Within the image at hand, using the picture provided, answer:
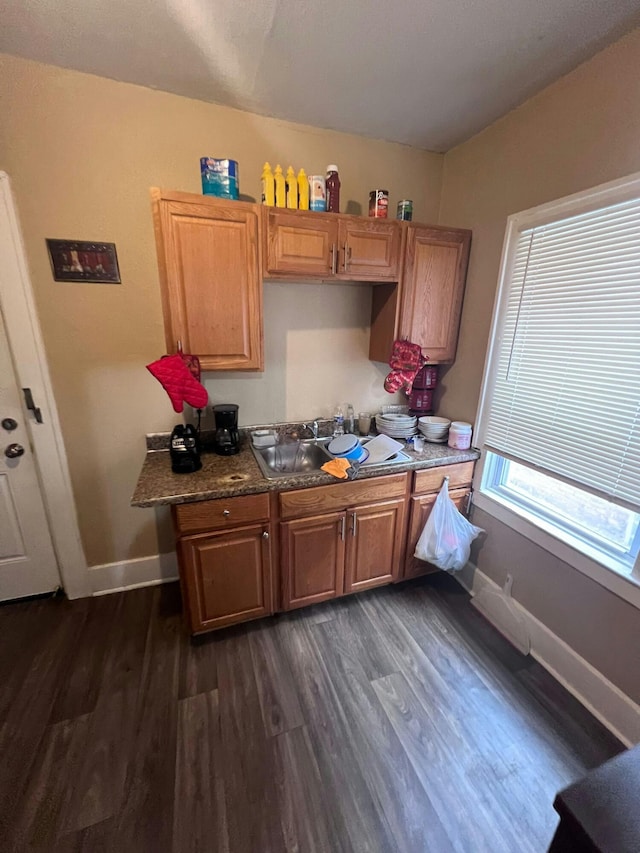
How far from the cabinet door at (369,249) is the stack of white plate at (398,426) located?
0.84 meters

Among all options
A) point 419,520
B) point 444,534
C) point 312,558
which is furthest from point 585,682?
point 312,558

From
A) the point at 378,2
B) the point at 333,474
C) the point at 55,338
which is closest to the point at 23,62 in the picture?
the point at 55,338

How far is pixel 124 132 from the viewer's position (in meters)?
1.59

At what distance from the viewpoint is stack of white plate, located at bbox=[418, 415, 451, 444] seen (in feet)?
7.07

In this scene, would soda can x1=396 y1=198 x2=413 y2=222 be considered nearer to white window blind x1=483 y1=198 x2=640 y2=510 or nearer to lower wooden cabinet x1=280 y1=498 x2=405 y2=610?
white window blind x1=483 y1=198 x2=640 y2=510

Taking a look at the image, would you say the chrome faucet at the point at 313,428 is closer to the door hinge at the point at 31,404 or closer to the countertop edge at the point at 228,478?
the countertop edge at the point at 228,478

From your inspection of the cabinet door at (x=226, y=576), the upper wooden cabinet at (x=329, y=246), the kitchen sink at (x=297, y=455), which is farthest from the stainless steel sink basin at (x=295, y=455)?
the upper wooden cabinet at (x=329, y=246)

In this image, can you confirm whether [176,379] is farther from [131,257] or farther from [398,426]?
[398,426]

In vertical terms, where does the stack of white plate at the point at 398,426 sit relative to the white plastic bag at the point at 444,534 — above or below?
above

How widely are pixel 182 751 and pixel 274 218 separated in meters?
2.22

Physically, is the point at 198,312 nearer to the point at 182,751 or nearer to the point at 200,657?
the point at 200,657

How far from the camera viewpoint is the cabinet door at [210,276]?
1473 millimetres

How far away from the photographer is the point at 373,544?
195cm

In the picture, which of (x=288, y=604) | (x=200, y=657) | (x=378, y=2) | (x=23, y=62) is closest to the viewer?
(x=378, y=2)
